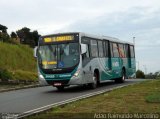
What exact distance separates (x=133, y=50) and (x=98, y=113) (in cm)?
2544

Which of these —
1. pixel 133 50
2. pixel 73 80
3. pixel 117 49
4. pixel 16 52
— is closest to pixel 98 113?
pixel 73 80

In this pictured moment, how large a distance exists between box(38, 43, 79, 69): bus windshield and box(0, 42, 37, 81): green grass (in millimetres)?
12055

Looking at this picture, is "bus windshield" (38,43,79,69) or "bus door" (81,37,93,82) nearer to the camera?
"bus windshield" (38,43,79,69)

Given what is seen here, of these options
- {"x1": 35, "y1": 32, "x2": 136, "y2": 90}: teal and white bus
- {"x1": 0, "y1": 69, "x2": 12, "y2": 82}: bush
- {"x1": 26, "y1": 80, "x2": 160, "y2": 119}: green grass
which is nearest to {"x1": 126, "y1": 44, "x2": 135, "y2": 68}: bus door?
{"x1": 35, "y1": 32, "x2": 136, "y2": 90}: teal and white bus

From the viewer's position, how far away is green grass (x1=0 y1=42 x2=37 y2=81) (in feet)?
128

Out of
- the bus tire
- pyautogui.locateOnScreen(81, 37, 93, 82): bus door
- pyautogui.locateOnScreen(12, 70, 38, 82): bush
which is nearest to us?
pyautogui.locateOnScreen(81, 37, 93, 82): bus door

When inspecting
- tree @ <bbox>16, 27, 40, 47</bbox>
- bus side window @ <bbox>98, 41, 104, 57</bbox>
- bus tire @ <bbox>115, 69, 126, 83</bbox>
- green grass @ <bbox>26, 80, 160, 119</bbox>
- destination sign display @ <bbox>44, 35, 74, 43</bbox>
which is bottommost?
green grass @ <bbox>26, 80, 160, 119</bbox>

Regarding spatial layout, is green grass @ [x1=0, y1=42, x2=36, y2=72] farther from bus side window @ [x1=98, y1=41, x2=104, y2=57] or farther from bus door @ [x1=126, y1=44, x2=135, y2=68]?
bus side window @ [x1=98, y1=41, x2=104, y2=57]

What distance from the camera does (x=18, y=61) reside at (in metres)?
44.8

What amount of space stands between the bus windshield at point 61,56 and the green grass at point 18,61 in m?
12.1

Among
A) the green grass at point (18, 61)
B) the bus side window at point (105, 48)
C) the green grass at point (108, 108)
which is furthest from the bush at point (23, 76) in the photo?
the green grass at point (108, 108)

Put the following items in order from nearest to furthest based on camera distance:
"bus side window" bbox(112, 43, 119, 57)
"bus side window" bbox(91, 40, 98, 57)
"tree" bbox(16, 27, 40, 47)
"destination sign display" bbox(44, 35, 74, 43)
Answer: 1. "destination sign display" bbox(44, 35, 74, 43)
2. "bus side window" bbox(91, 40, 98, 57)
3. "bus side window" bbox(112, 43, 119, 57)
4. "tree" bbox(16, 27, 40, 47)

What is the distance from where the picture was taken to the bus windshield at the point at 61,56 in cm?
2514

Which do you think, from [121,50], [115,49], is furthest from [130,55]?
[115,49]
